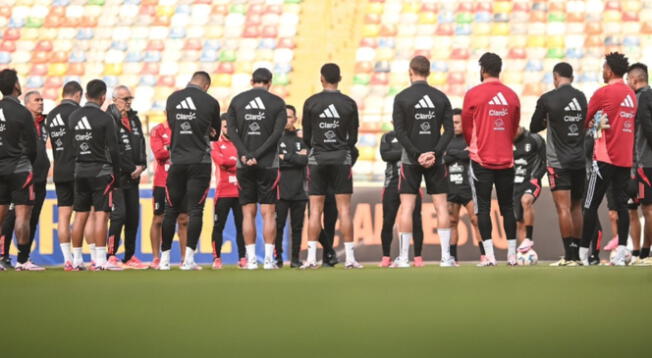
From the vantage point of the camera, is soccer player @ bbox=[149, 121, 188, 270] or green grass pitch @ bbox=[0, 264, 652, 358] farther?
soccer player @ bbox=[149, 121, 188, 270]

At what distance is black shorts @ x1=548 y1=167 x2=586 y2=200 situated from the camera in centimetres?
1052

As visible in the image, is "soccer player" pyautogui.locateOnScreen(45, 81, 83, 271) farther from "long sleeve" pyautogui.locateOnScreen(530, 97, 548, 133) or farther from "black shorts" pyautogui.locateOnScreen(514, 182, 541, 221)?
"black shorts" pyautogui.locateOnScreen(514, 182, 541, 221)

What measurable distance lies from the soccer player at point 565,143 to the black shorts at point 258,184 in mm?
2629

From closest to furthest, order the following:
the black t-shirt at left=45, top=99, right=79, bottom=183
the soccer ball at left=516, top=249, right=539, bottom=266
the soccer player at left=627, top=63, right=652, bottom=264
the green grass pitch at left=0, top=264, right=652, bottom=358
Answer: the green grass pitch at left=0, top=264, right=652, bottom=358 → the soccer player at left=627, top=63, right=652, bottom=264 → the black t-shirt at left=45, top=99, right=79, bottom=183 → the soccer ball at left=516, top=249, right=539, bottom=266

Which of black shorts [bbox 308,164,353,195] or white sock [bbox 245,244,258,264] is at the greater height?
black shorts [bbox 308,164,353,195]

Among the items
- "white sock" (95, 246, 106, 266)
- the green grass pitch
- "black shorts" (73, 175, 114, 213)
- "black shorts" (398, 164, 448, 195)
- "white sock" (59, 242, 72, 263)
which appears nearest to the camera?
the green grass pitch

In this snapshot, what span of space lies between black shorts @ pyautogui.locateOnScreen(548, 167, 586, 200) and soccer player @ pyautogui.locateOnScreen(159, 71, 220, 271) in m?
3.40

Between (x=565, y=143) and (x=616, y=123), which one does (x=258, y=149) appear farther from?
Result: (x=616, y=123)

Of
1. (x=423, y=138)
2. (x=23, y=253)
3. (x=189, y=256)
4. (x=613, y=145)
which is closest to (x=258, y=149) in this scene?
(x=189, y=256)

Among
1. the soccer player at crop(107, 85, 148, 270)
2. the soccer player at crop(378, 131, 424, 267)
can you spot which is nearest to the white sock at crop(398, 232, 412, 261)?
the soccer player at crop(378, 131, 424, 267)

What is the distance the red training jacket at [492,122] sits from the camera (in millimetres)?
10305

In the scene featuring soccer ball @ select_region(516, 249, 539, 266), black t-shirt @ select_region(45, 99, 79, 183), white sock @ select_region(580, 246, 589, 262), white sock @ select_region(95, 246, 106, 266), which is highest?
black t-shirt @ select_region(45, 99, 79, 183)

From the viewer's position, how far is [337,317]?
17.9 feet

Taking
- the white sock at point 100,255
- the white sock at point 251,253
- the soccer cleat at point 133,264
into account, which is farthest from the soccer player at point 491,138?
the soccer cleat at point 133,264
